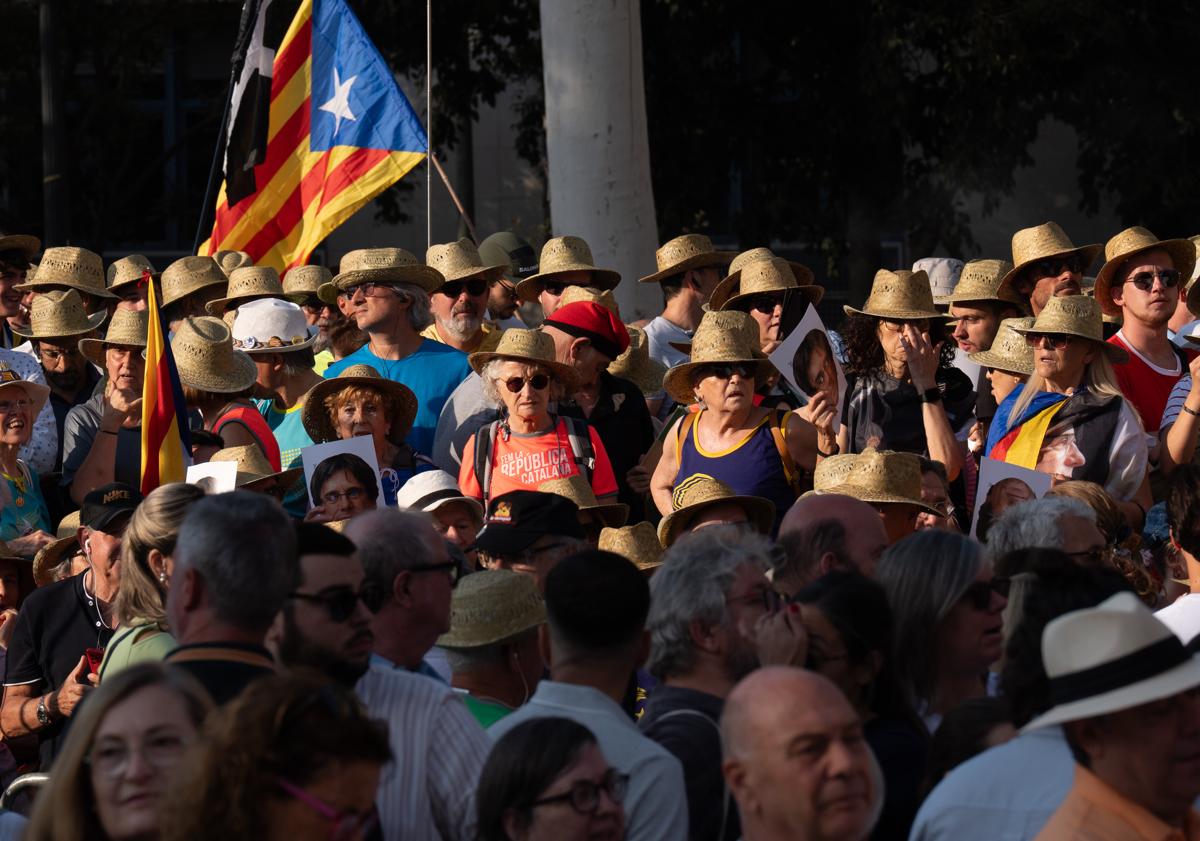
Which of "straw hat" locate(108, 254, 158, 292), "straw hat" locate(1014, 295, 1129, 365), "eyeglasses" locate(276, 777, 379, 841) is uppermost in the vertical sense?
"straw hat" locate(108, 254, 158, 292)

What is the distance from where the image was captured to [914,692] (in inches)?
187

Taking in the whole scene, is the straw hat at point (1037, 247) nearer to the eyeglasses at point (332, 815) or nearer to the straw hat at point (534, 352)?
the straw hat at point (534, 352)

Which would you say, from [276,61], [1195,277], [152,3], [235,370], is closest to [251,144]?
[276,61]

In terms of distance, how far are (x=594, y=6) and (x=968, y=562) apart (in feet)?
25.7

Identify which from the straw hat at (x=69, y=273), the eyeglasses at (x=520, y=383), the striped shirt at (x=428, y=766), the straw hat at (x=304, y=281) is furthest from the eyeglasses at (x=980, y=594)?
the straw hat at (x=69, y=273)

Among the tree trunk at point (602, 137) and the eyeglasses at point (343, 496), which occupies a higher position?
the tree trunk at point (602, 137)

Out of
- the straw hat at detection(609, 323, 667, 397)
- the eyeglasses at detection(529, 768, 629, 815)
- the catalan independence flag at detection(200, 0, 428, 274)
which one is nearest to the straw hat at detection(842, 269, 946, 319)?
the straw hat at detection(609, 323, 667, 397)

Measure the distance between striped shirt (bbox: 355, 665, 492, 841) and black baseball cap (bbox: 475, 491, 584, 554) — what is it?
1.93 meters

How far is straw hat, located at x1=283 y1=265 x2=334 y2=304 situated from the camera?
394 inches

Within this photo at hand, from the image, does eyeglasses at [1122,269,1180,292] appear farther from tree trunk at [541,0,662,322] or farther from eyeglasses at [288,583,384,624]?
eyeglasses at [288,583,384,624]

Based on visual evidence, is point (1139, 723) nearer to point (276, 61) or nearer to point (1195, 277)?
point (1195, 277)

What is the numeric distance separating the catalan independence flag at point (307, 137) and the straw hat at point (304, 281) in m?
0.84

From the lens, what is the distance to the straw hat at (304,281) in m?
10.0

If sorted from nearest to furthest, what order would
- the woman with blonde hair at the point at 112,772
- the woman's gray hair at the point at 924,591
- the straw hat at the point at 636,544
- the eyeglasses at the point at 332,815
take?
the eyeglasses at the point at 332,815 → the woman with blonde hair at the point at 112,772 → the woman's gray hair at the point at 924,591 → the straw hat at the point at 636,544
